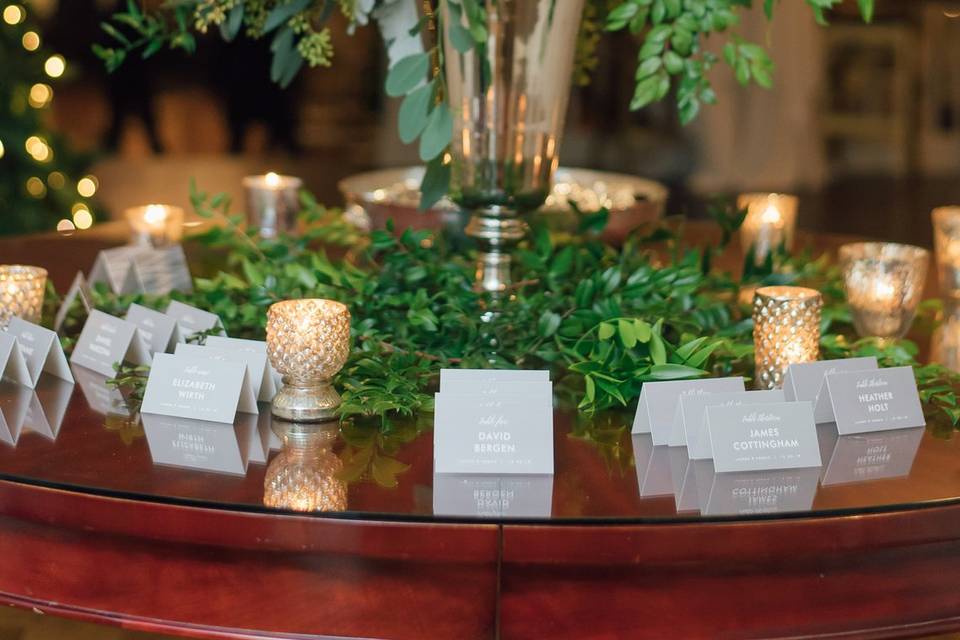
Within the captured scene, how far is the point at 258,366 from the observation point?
113 cm

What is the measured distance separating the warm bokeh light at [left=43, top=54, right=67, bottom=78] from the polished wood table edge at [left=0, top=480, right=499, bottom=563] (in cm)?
264

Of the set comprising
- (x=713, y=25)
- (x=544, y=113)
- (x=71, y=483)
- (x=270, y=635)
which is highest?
(x=713, y=25)

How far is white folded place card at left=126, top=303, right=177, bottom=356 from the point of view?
4.12 ft

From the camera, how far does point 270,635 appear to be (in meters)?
0.90

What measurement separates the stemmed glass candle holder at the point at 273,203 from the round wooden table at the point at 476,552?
1.00 m

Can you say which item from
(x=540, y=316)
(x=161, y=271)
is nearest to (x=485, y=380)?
(x=540, y=316)

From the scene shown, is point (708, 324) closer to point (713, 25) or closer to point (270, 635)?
point (713, 25)

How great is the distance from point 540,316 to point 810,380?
363 millimetres

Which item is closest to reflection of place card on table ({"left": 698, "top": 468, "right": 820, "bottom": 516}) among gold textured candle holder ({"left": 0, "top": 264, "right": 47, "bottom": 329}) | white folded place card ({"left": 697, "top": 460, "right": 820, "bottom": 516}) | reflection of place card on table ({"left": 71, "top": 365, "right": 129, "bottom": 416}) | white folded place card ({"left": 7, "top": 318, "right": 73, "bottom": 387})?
white folded place card ({"left": 697, "top": 460, "right": 820, "bottom": 516})

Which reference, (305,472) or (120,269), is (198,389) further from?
(120,269)

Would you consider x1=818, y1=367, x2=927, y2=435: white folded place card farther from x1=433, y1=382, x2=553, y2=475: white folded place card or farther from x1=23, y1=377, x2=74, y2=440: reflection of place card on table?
x1=23, y1=377, x2=74, y2=440: reflection of place card on table

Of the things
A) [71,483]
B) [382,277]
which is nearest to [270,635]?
[71,483]

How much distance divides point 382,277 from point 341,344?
0.35 m

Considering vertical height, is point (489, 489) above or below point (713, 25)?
below
